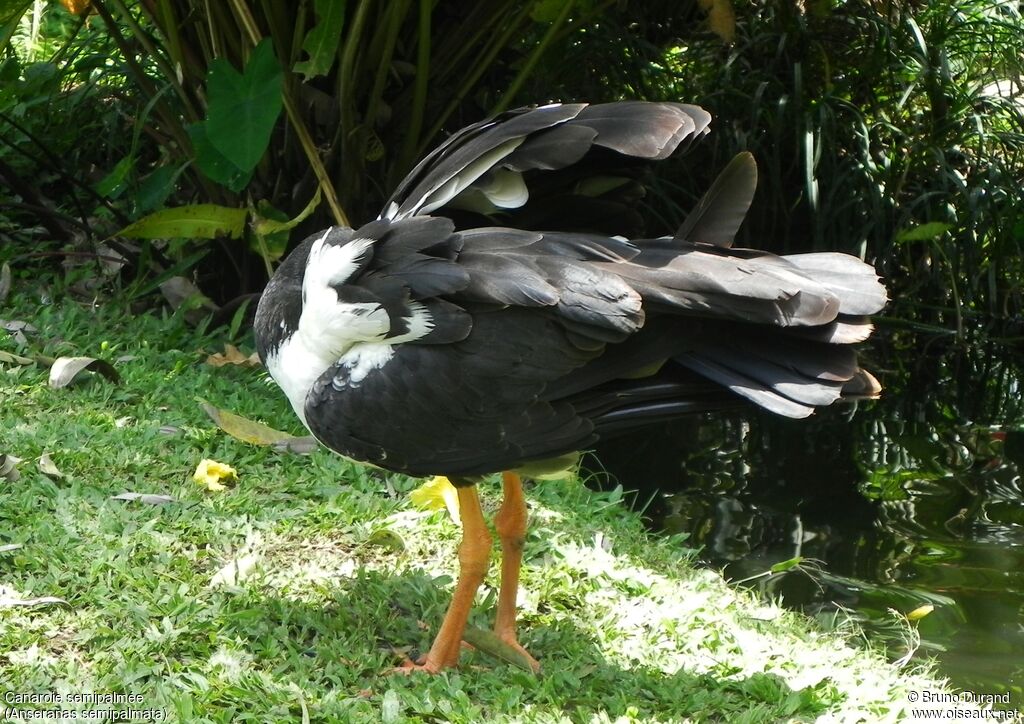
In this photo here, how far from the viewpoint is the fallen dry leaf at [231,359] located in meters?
4.60

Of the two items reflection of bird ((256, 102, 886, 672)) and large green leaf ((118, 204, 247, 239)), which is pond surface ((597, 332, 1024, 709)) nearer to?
reflection of bird ((256, 102, 886, 672))

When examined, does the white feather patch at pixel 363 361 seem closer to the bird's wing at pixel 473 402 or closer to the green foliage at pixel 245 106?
the bird's wing at pixel 473 402

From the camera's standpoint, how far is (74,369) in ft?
13.6

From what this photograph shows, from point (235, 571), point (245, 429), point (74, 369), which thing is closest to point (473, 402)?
point (235, 571)

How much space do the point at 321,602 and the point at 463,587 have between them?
0.41m

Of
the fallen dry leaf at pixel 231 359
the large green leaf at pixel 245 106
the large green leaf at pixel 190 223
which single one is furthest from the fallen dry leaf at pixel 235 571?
the large green leaf at pixel 190 223

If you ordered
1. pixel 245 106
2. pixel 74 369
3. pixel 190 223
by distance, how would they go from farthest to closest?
pixel 190 223 < pixel 245 106 < pixel 74 369

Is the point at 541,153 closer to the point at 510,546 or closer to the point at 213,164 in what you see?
the point at 510,546

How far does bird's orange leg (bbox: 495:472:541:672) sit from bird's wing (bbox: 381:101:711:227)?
0.71 m

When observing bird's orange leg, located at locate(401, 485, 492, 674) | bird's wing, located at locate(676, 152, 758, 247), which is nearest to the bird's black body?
bird's wing, located at locate(676, 152, 758, 247)

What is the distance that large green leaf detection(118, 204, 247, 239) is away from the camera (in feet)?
15.4

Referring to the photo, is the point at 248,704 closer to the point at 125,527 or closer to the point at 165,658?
the point at 165,658

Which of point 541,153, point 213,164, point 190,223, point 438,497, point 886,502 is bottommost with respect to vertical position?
point 886,502

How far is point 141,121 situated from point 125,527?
8.07 ft
